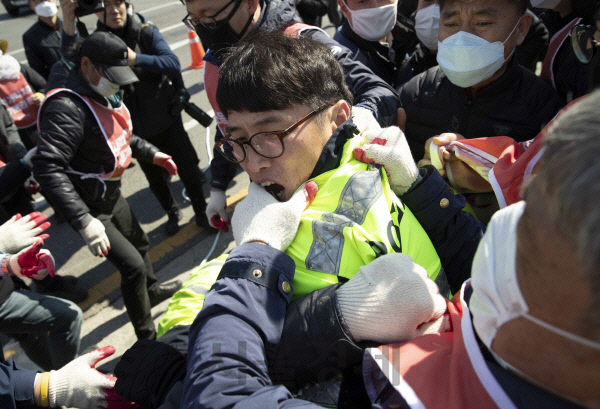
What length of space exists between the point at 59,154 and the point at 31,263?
2.54ft

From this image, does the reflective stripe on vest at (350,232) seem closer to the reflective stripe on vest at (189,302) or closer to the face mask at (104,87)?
the reflective stripe on vest at (189,302)

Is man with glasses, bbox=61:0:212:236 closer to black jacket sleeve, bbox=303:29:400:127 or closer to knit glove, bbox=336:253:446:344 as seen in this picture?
black jacket sleeve, bbox=303:29:400:127

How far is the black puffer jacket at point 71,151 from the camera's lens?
2.79 meters

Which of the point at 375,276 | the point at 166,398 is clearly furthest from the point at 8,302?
the point at 375,276

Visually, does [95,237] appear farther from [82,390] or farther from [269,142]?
[269,142]

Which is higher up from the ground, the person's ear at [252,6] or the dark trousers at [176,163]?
the person's ear at [252,6]

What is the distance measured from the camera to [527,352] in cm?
75

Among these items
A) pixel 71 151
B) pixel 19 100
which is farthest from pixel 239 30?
pixel 19 100

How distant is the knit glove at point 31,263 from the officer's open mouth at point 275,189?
1.58 metres

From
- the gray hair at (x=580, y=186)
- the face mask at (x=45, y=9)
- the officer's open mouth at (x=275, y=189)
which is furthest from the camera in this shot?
the face mask at (x=45, y=9)

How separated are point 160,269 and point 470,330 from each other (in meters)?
3.68

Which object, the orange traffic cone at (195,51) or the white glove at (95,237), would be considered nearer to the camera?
the white glove at (95,237)

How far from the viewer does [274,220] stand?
1297 mm

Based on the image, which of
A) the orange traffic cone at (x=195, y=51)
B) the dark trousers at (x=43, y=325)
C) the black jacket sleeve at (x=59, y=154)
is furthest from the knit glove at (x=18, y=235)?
the orange traffic cone at (x=195, y=51)
